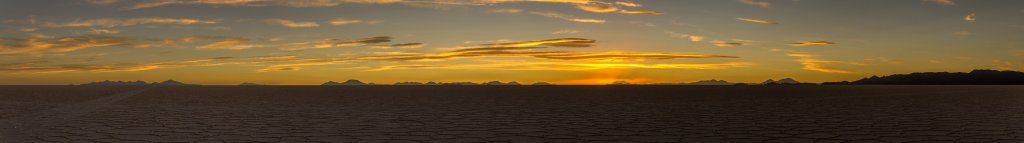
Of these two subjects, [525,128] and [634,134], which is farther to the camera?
[525,128]

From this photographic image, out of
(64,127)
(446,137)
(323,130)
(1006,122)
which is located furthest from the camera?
A: (1006,122)

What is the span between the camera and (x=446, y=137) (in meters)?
18.2

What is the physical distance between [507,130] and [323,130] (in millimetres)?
3708

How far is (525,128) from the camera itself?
2103 centimetres

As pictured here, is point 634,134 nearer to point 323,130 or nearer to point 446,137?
point 446,137

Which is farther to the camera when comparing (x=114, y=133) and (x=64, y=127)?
(x=64, y=127)

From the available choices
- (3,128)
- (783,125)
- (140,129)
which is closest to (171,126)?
(140,129)

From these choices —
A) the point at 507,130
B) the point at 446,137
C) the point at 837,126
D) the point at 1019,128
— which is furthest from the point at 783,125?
the point at 446,137

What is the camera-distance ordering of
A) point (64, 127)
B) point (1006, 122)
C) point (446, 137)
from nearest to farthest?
1. point (446, 137)
2. point (64, 127)
3. point (1006, 122)

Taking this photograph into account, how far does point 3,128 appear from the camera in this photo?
2103cm

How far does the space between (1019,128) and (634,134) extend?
8148mm

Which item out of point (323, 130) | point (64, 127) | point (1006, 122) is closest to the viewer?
point (323, 130)

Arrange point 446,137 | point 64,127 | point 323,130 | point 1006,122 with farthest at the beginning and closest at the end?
point 1006,122 → point 64,127 → point 323,130 → point 446,137

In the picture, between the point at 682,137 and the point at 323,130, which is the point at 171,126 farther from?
the point at 682,137
